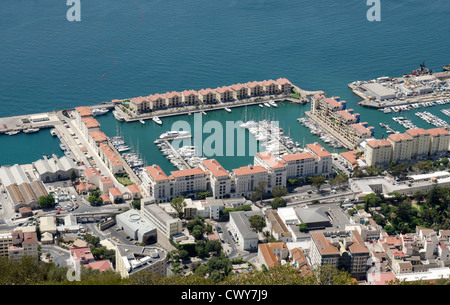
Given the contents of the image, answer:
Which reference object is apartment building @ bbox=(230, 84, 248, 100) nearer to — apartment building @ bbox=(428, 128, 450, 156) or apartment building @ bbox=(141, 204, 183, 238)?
apartment building @ bbox=(428, 128, 450, 156)

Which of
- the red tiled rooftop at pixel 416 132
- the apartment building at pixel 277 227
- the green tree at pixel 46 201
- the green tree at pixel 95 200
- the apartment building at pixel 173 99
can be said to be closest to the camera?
the apartment building at pixel 277 227

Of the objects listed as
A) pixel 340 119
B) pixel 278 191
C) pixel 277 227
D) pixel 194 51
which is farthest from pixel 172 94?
pixel 277 227

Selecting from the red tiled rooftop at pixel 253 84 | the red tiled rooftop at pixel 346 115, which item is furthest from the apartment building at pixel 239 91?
the red tiled rooftop at pixel 346 115

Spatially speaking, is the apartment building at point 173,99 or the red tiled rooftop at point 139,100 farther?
the apartment building at point 173,99

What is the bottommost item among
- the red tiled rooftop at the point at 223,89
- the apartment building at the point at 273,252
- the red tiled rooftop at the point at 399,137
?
the apartment building at the point at 273,252

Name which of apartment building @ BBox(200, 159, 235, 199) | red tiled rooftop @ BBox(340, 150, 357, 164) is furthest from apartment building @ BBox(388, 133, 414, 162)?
apartment building @ BBox(200, 159, 235, 199)

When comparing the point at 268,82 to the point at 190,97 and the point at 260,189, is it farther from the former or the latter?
the point at 260,189

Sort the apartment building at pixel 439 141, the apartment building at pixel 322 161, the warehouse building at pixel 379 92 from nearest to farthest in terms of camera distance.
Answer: the apartment building at pixel 322 161, the apartment building at pixel 439 141, the warehouse building at pixel 379 92

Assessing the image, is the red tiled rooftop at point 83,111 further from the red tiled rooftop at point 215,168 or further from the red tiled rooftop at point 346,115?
the red tiled rooftop at point 346,115
